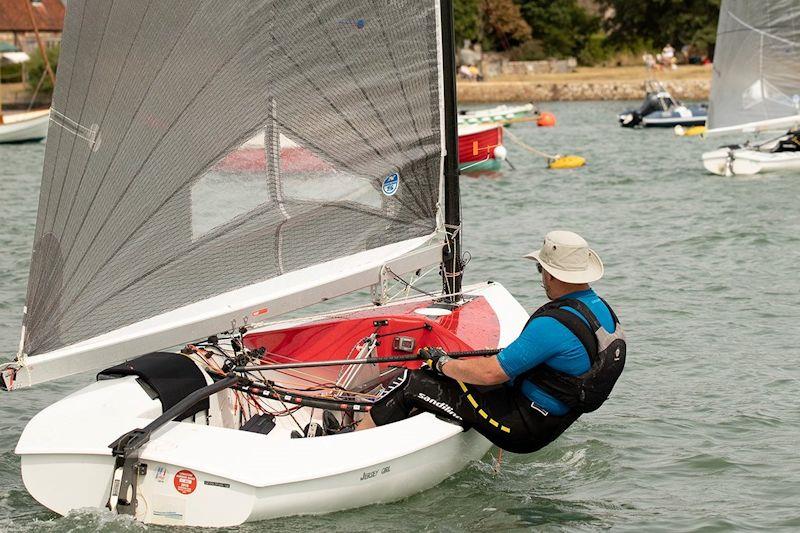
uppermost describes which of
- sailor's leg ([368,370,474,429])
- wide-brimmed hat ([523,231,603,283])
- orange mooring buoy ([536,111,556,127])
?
wide-brimmed hat ([523,231,603,283])

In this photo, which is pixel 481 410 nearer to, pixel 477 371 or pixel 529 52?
pixel 477 371

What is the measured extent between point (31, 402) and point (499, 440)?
2882mm

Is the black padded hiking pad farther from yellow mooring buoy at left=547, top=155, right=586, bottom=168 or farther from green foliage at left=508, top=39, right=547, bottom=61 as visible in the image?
green foliage at left=508, top=39, right=547, bottom=61

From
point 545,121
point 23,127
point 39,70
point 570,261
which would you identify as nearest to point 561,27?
point 39,70

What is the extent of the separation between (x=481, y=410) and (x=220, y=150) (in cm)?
148

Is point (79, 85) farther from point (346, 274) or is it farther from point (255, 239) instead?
point (346, 274)

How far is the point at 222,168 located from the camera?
16.1ft

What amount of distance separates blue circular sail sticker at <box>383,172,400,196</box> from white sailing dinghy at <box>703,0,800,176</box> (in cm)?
1265

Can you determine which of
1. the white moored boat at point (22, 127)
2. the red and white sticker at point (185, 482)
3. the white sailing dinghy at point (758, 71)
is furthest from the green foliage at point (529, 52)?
the red and white sticker at point (185, 482)

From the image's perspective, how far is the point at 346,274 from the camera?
17.0ft

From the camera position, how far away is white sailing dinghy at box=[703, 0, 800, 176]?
17828 millimetres

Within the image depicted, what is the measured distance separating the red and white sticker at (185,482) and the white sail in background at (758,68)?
14.9m

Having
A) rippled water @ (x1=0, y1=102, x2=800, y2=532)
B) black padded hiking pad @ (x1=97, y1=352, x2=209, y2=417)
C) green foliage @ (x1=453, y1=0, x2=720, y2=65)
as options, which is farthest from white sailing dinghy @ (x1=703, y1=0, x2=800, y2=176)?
green foliage @ (x1=453, y1=0, x2=720, y2=65)

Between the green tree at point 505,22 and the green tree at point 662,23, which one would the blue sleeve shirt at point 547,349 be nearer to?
the green tree at point 662,23
